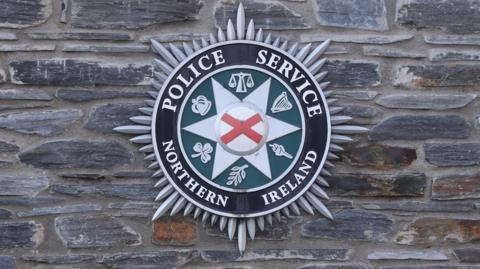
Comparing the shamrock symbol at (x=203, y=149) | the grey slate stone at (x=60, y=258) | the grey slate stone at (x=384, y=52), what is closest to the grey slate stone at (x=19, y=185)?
the grey slate stone at (x=60, y=258)

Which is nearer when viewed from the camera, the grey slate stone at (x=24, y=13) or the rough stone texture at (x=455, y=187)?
the grey slate stone at (x=24, y=13)

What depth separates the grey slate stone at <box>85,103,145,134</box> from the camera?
128 inches

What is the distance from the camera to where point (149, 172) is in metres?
3.26

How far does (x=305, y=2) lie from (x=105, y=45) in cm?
80

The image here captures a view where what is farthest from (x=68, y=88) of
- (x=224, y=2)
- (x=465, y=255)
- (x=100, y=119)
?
(x=465, y=255)

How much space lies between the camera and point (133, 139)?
10.6 feet

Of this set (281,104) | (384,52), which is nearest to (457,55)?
(384,52)

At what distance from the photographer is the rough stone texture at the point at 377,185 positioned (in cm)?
332

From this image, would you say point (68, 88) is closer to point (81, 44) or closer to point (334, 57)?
point (81, 44)

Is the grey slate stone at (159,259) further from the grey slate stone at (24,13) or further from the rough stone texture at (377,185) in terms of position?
the grey slate stone at (24,13)

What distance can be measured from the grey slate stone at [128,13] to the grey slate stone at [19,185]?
0.62m

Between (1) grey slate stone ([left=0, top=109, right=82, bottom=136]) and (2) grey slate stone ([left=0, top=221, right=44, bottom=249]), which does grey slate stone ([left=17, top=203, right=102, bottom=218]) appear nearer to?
(2) grey slate stone ([left=0, top=221, right=44, bottom=249])

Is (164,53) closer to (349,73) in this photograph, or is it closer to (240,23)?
(240,23)

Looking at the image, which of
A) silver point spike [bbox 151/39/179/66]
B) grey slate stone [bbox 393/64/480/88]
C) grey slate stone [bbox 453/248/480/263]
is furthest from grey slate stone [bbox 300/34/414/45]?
grey slate stone [bbox 453/248/480/263]
